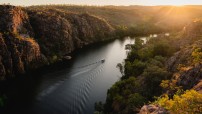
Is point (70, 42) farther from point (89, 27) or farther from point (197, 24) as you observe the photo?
point (197, 24)

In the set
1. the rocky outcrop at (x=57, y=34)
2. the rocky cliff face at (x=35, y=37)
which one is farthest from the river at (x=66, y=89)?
the rocky outcrop at (x=57, y=34)

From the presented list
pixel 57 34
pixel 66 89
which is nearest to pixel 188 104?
pixel 66 89

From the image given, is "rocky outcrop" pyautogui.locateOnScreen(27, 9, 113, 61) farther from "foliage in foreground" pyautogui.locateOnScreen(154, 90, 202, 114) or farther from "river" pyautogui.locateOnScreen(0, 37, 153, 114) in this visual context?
"foliage in foreground" pyautogui.locateOnScreen(154, 90, 202, 114)

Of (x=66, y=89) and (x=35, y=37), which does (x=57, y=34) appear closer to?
(x=35, y=37)

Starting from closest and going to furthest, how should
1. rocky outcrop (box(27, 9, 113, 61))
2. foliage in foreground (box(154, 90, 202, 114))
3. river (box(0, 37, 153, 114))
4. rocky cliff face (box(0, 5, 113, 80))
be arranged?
foliage in foreground (box(154, 90, 202, 114)), river (box(0, 37, 153, 114)), rocky cliff face (box(0, 5, 113, 80)), rocky outcrop (box(27, 9, 113, 61))

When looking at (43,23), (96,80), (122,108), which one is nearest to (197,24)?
(96,80)

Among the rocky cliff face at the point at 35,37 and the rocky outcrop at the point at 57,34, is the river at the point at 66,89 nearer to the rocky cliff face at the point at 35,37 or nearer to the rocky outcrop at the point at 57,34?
the rocky cliff face at the point at 35,37

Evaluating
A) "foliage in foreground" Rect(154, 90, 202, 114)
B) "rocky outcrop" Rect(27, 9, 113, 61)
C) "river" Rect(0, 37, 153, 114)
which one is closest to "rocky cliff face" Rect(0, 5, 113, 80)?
"rocky outcrop" Rect(27, 9, 113, 61)
